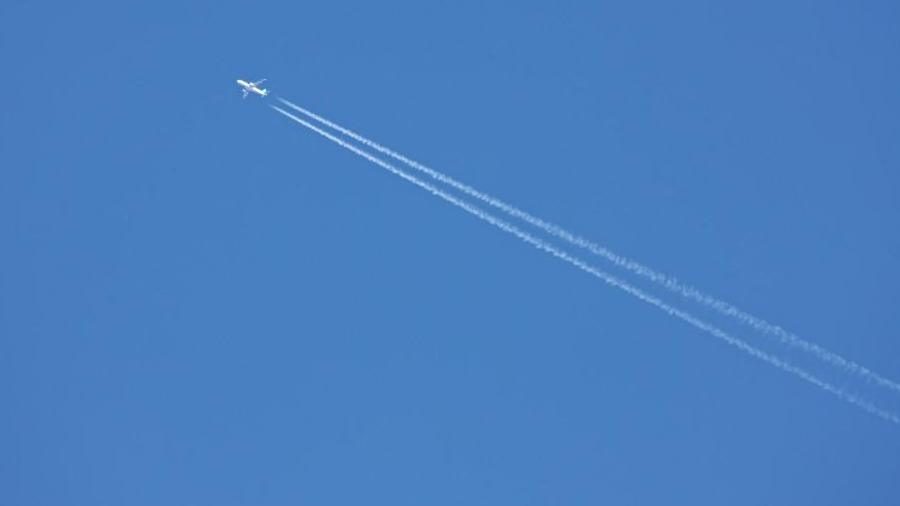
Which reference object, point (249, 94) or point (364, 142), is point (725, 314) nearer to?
point (364, 142)

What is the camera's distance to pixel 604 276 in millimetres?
24109

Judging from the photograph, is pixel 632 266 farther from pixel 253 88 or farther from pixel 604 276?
pixel 253 88

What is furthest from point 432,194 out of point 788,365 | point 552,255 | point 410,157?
point 788,365

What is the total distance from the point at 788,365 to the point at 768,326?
0.88 meters

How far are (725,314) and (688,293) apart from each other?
0.85 meters

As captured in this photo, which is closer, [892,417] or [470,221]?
[892,417]

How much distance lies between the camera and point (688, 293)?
2369 centimetres

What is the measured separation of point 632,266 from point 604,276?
24.1 inches

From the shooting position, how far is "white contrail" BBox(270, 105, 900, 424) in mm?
22984

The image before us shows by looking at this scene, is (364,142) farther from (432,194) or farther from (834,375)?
(834,375)

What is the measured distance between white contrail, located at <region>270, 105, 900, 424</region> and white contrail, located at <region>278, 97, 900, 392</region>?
227 millimetres

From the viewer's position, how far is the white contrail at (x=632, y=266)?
23141 millimetres

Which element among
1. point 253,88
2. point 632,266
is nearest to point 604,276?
point 632,266

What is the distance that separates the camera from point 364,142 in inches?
1003
